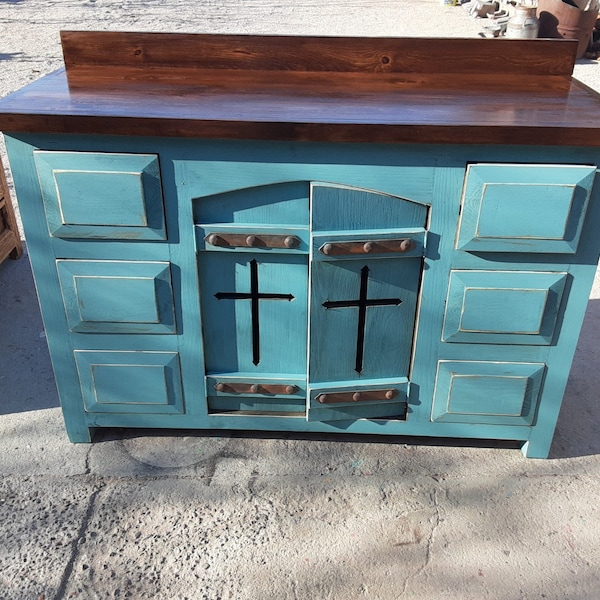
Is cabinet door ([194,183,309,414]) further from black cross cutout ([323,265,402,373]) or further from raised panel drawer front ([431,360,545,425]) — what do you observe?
raised panel drawer front ([431,360,545,425])

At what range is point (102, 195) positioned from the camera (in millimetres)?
1847

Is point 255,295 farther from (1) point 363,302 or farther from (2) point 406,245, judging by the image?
(2) point 406,245

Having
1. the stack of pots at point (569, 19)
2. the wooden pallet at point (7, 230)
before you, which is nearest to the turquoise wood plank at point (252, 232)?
the wooden pallet at point (7, 230)

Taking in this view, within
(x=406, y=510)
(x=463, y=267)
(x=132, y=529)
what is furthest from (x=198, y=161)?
(x=406, y=510)

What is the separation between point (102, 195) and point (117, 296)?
1.15ft

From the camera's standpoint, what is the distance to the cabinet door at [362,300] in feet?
6.20

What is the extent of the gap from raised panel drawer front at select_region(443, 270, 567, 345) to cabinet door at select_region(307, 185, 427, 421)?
0.46ft

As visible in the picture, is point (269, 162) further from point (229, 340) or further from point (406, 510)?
point (406, 510)

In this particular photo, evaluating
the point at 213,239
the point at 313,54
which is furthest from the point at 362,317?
the point at 313,54

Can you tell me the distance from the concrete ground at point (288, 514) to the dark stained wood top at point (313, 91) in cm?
119

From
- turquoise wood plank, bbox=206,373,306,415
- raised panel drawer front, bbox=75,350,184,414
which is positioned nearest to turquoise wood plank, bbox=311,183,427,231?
turquoise wood plank, bbox=206,373,306,415

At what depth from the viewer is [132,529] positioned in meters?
2.01

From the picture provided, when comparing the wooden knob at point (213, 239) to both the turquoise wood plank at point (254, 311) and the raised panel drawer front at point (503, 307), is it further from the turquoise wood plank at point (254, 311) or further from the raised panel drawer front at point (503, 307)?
the raised panel drawer front at point (503, 307)

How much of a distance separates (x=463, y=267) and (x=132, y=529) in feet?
4.49
